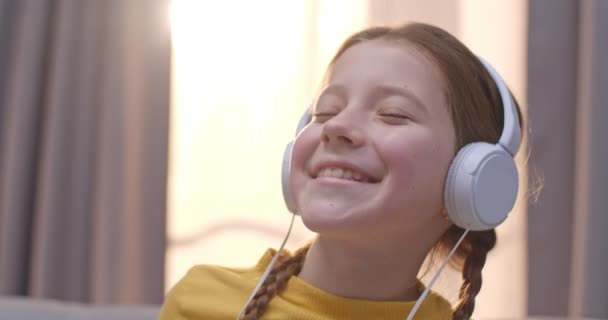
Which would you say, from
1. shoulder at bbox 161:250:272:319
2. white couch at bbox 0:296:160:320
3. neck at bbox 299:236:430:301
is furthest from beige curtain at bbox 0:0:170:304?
neck at bbox 299:236:430:301

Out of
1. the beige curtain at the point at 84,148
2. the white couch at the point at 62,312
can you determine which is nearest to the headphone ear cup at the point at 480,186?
the white couch at the point at 62,312

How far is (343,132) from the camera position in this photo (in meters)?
0.90

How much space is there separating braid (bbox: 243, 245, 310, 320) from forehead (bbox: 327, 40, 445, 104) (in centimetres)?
29

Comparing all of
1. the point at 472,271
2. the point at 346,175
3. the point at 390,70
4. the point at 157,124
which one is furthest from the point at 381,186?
the point at 157,124

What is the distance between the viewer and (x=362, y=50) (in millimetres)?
1002

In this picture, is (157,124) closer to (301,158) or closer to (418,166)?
(301,158)

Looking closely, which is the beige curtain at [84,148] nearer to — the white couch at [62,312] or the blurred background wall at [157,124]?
the blurred background wall at [157,124]

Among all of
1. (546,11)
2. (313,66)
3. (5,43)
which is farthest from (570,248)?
(5,43)

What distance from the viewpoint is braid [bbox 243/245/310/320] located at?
3.30ft

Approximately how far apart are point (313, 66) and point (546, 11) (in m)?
0.63

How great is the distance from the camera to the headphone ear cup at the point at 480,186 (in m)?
0.89

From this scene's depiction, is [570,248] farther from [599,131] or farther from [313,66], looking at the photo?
[313,66]

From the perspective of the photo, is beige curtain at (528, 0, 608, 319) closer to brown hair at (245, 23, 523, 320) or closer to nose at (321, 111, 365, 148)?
brown hair at (245, 23, 523, 320)

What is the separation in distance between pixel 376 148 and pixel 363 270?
18 centimetres
